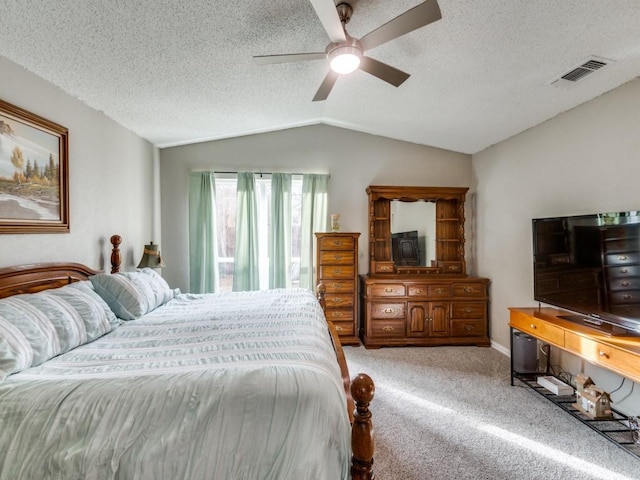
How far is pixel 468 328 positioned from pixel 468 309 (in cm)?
24

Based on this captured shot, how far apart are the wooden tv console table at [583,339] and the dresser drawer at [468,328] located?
1.04 metres

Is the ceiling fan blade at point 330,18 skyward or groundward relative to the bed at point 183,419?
skyward

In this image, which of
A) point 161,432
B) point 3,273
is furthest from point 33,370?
point 3,273

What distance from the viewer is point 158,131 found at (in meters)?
3.71

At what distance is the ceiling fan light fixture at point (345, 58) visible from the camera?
192 cm

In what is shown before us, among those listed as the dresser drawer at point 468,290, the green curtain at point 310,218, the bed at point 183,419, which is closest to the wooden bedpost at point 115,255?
the bed at point 183,419

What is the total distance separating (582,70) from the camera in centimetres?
235

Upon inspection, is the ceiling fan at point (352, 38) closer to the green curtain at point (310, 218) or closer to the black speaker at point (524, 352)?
the green curtain at point (310, 218)

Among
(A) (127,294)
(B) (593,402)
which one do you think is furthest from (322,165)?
(B) (593,402)

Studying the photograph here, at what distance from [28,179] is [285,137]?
9.31 ft

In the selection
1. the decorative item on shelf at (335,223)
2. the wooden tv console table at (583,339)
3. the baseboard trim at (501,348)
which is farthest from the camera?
the decorative item on shelf at (335,223)

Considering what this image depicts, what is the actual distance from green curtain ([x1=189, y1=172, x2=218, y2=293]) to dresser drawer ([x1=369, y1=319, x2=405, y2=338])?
2.12m

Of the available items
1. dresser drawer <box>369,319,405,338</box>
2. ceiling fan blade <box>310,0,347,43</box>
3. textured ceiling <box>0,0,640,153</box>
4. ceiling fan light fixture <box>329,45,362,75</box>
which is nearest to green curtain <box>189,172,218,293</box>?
textured ceiling <box>0,0,640,153</box>

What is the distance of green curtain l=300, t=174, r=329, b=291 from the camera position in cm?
432
